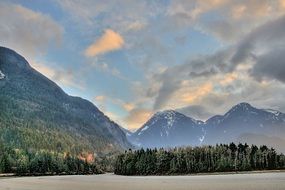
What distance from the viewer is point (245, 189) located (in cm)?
10600

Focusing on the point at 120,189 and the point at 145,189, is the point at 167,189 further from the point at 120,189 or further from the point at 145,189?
the point at 120,189

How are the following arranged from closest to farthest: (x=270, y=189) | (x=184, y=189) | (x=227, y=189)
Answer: (x=270, y=189) → (x=227, y=189) → (x=184, y=189)

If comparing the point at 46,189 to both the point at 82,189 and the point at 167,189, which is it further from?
the point at 167,189

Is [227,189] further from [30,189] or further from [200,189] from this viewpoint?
[30,189]

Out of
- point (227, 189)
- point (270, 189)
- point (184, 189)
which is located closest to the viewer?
point (270, 189)

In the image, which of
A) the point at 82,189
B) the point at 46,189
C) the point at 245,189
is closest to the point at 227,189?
the point at 245,189

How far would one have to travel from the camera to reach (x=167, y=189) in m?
117

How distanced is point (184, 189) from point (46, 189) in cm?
4083

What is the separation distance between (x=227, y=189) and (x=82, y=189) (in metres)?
42.6

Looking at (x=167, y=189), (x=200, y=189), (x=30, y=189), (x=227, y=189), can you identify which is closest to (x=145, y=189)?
(x=167, y=189)

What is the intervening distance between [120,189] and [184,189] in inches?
767

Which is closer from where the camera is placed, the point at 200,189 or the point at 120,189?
the point at 200,189

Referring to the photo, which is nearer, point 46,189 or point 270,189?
point 270,189

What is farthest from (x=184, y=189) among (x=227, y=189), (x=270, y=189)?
(x=270, y=189)
